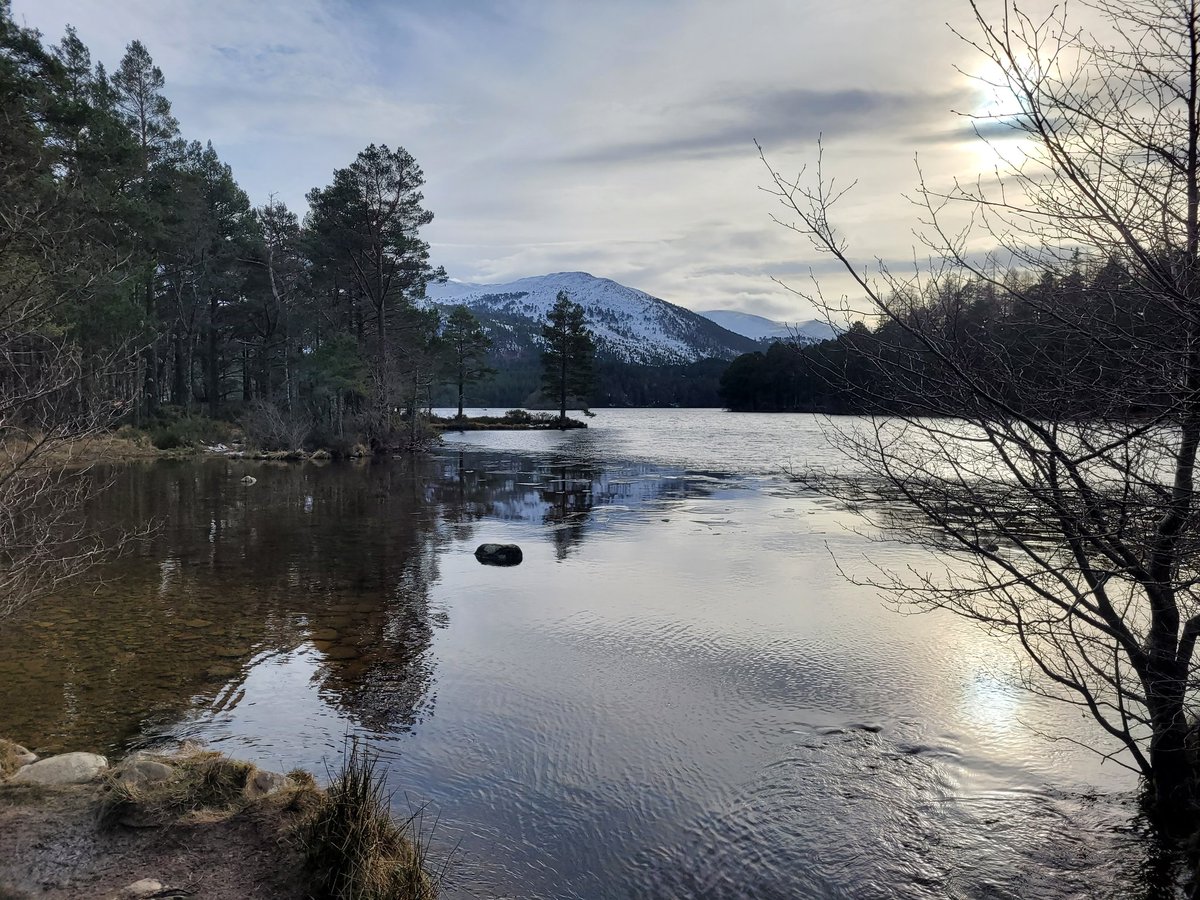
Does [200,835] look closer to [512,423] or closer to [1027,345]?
[1027,345]

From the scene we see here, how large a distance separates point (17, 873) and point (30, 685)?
4.00 meters

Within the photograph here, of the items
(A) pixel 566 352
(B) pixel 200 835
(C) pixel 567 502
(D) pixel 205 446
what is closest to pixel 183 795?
(B) pixel 200 835

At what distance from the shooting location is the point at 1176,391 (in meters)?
3.21

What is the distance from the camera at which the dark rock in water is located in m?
13.0

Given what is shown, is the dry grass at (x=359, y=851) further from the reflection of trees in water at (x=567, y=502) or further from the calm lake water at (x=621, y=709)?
the reflection of trees in water at (x=567, y=502)

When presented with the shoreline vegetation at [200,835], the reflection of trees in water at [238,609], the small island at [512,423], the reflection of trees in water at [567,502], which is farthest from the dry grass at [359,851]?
the small island at [512,423]

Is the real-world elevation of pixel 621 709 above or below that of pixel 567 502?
below

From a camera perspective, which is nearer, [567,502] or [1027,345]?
[1027,345]

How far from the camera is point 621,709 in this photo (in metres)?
6.92

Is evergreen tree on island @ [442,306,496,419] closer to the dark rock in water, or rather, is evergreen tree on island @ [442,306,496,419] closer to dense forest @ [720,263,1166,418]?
the dark rock in water

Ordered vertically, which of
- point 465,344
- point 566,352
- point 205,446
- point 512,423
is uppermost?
point 465,344

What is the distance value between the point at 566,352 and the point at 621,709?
70636 millimetres

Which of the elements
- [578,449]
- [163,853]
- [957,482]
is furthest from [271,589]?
[578,449]

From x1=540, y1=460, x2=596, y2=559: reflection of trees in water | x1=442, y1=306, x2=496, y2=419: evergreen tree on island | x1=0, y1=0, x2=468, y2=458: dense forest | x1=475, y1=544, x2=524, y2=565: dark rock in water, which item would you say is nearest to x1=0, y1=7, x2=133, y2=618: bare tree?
x1=0, y1=0, x2=468, y2=458: dense forest
